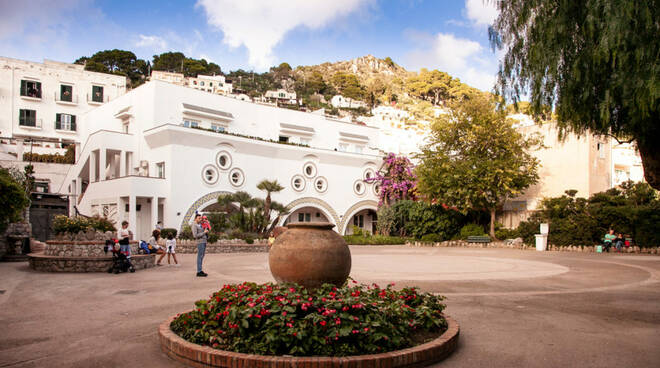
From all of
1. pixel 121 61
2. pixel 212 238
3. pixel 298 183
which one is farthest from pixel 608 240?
pixel 121 61

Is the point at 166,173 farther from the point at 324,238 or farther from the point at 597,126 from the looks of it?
the point at 597,126

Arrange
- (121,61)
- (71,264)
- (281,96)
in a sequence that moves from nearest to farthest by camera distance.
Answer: (71,264), (121,61), (281,96)

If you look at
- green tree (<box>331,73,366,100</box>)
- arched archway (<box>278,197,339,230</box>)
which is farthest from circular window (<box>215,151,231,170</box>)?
green tree (<box>331,73,366,100</box>)

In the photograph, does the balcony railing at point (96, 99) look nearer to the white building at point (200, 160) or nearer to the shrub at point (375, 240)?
the white building at point (200, 160)

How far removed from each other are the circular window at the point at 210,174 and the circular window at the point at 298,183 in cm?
598

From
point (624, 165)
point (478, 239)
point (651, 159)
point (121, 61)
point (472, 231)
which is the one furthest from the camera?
point (121, 61)

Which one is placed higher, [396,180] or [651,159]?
[396,180]

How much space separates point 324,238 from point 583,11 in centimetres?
469

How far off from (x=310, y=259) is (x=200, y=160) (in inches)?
892

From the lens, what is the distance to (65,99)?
126ft

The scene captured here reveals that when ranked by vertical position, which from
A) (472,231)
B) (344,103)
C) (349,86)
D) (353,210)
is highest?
(349,86)

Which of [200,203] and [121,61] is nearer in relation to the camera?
[200,203]

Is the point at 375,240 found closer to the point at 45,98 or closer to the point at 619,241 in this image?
the point at 619,241

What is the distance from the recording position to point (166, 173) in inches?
1062
